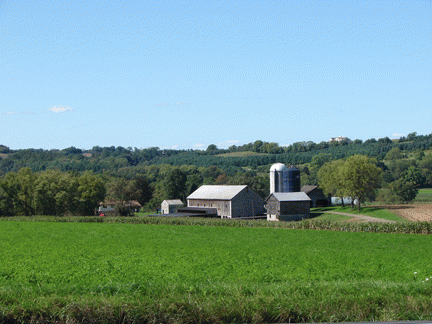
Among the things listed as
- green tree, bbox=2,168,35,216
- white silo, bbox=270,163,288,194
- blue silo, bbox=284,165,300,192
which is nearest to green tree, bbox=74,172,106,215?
green tree, bbox=2,168,35,216

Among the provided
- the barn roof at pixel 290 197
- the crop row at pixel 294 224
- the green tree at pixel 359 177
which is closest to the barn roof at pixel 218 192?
the barn roof at pixel 290 197

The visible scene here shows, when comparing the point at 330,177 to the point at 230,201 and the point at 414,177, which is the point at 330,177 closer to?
the point at 230,201

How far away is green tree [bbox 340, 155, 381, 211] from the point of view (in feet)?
247

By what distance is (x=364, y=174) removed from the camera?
249 ft

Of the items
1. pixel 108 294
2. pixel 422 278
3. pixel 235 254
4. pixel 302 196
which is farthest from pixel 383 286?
pixel 302 196

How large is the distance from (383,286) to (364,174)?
66.0m

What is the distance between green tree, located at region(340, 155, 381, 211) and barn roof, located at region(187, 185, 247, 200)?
17.5m

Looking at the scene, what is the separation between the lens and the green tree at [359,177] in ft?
247

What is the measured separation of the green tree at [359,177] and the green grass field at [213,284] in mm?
48794

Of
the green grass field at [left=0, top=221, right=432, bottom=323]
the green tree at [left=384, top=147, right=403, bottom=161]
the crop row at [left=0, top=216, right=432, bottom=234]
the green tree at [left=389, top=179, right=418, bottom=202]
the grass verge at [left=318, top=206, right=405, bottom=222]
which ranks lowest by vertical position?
the grass verge at [left=318, top=206, right=405, bottom=222]

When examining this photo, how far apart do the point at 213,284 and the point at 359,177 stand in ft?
218

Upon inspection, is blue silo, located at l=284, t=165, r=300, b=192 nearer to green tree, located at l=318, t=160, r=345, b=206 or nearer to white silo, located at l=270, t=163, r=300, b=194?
white silo, located at l=270, t=163, r=300, b=194

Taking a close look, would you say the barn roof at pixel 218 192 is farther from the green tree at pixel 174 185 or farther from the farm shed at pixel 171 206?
the green tree at pixel 174 185

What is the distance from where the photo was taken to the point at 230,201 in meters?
78.6
